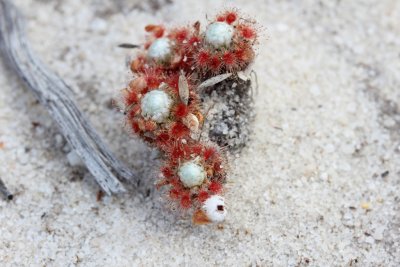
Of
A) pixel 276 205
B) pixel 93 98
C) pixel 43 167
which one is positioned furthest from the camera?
pixel 93 98

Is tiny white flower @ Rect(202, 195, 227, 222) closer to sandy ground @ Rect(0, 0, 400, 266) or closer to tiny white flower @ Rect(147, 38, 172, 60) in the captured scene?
sandy ground @ Rect(0, 0, 400, 266)

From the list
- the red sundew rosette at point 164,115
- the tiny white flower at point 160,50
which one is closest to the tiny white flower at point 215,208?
the red sundew rosette at point 164,115

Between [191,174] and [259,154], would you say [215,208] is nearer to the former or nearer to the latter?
[191,174]

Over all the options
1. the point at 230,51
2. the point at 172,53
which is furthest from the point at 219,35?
the point at 172,53

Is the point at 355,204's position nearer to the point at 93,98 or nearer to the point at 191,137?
the point at 191,137

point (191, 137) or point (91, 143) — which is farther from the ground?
point (191, 137)

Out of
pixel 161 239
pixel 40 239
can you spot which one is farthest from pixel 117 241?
pixel 40 239
